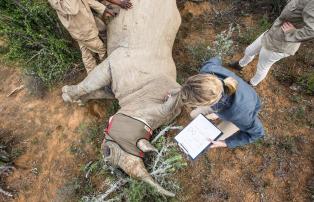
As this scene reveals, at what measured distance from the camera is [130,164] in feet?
14.2

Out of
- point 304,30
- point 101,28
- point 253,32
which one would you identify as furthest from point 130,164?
point 253,32

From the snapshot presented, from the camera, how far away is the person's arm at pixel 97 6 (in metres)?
4.90

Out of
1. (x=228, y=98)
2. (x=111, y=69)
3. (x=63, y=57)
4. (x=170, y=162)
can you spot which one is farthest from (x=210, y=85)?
(x=63, y=57)

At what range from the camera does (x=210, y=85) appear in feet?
10.6

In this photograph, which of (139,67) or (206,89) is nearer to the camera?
(206,89)

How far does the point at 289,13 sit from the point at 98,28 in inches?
116

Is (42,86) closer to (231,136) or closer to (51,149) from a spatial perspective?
(51,149)

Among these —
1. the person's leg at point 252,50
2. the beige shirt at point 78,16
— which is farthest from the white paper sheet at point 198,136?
the beige shirt at point 78,16

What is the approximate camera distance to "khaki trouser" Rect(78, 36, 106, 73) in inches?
199

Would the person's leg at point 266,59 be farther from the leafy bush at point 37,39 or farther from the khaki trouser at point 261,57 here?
the leafy bush at point 37,39

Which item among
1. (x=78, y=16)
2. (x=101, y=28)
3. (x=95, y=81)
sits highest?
(x=78, y=16)

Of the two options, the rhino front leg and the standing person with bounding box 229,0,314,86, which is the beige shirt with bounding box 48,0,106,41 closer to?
the rhino front leg

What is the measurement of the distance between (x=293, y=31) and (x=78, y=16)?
2.83 metres

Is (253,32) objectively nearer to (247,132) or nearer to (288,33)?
(288,33)
